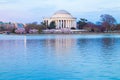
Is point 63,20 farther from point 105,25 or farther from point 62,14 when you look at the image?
point 105,25

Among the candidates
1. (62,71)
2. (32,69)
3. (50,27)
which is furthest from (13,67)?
(50,27)

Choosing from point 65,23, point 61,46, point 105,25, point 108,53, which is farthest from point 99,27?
point 108,53

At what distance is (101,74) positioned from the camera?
10711 millimetres

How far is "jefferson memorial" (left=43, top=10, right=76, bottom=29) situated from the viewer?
12119 centimetres

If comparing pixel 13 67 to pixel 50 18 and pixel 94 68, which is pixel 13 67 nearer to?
Result: pixel 94 68

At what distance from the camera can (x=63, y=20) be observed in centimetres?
12344

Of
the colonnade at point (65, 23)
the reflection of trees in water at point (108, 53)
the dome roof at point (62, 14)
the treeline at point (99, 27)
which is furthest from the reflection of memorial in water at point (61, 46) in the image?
the dome roof at point (62, 14)

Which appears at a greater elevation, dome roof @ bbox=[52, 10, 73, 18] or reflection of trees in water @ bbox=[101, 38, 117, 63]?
dome roof @ bbox=[52, 10, 73, 18]

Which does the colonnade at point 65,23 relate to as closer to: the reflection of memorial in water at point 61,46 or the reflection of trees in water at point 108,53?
the reflection of memorial in water at point 61,46

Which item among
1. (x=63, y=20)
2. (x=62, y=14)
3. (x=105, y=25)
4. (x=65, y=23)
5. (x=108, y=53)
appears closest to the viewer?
(x=108, y=53)

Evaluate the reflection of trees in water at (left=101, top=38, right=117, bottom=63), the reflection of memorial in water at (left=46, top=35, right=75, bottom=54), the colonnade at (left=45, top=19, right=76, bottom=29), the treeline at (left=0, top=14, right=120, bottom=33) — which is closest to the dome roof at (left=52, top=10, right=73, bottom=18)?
the colonnade at (left=45, top=19, right=76, bottom=29)

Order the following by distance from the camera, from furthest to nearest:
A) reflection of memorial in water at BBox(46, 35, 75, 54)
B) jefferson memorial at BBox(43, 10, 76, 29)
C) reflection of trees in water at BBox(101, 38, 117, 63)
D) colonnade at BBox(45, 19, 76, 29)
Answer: colonnade at BBox(45, 19, 76, 29)
jefferson memorial at BBox(43, 10, 76, 29)
reflection of memorial in water at BBox(46, 35, 75, 54)
reflection of trees in water at BBox(101, 38, 117, 63)

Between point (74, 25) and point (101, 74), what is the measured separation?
110 m

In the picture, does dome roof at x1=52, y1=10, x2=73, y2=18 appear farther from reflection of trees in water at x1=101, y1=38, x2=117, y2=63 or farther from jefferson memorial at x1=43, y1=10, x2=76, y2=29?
reflection of trees in water at x1=101, y1=38, x2=117, y2=63
